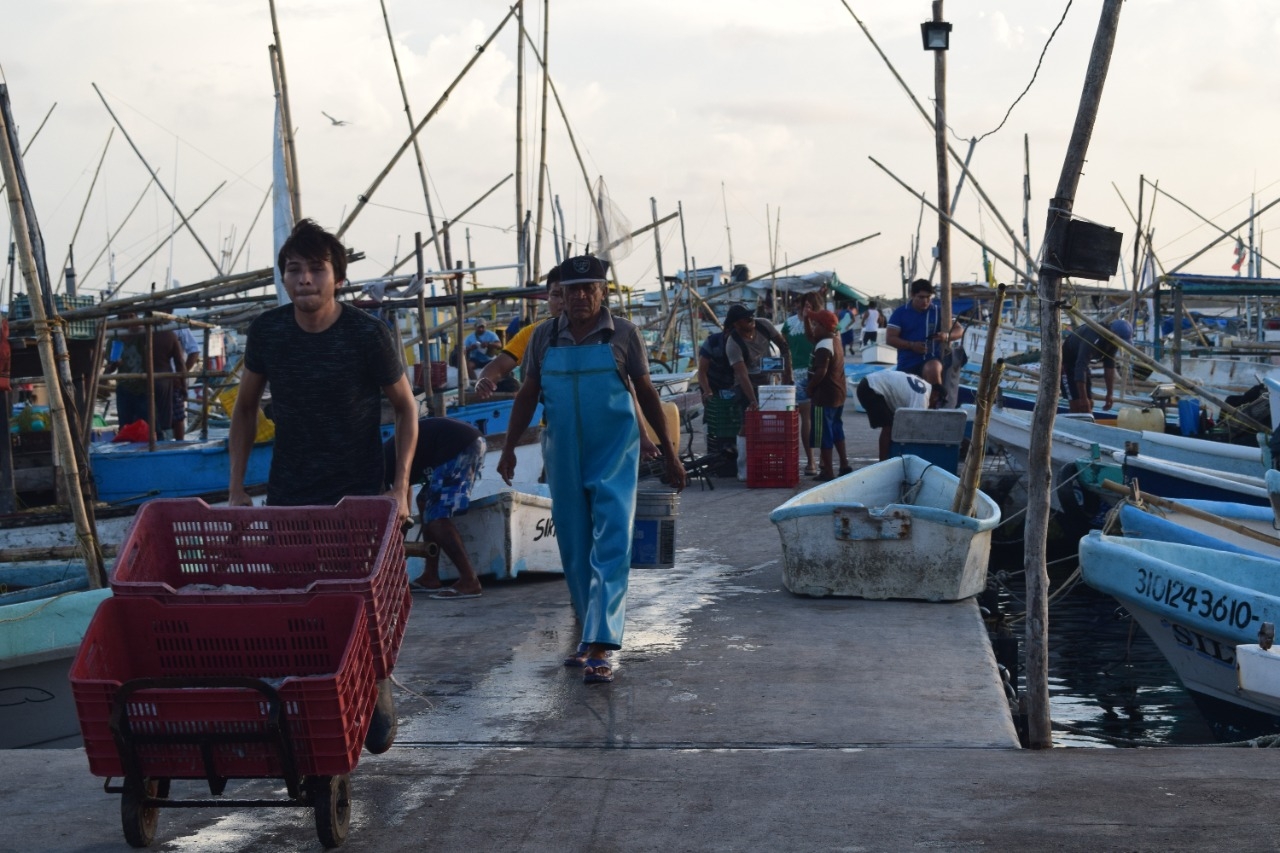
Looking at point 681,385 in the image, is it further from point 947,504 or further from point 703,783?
point 703,783

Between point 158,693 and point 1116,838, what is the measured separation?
8.15ft

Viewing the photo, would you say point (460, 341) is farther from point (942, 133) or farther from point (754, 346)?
point (942, 133)

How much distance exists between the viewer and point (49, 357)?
21.9 ft

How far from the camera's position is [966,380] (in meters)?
22.3

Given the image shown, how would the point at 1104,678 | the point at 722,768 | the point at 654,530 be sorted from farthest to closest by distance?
the point at 1104,678 < the point at 654,530 < the point at 722,768

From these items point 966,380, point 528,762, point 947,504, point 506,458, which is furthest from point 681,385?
point 528,762

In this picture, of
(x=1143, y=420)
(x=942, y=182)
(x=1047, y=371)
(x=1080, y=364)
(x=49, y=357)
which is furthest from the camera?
(x=1080, y=364)

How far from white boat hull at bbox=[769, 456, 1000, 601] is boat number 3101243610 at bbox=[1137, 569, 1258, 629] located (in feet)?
2.86

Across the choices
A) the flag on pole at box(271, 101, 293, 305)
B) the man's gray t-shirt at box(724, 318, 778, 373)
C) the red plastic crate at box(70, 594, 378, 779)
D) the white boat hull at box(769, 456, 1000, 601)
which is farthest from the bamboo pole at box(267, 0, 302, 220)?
the red plastic crate at box(70, 594, 378, 779)

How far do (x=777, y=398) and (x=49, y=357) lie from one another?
20.6 ft

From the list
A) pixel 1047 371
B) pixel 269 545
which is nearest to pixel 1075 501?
pixel 1047 371

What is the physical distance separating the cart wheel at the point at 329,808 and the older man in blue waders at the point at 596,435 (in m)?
1.89

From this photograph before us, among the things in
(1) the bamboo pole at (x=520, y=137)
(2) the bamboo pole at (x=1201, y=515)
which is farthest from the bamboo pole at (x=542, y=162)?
(2) the bamboo pole at (x=1201, y=515)

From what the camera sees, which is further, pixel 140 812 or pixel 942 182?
pixel 942 182
